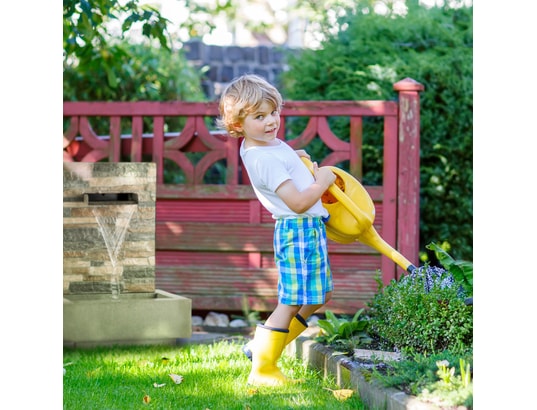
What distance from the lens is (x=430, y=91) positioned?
5.84 m

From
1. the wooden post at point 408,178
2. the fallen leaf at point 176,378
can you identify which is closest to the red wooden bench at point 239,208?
the wooden post at point 408,178

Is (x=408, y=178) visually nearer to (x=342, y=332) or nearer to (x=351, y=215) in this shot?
(x=342, y=332)

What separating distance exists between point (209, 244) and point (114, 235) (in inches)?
38.9

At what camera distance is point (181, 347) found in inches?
169

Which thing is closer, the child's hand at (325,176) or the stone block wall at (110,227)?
the child's hand at (325,176)

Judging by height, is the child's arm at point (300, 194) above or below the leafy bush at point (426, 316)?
above

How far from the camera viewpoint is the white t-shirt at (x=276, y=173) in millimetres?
3189

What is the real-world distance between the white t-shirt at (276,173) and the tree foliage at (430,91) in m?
2.64

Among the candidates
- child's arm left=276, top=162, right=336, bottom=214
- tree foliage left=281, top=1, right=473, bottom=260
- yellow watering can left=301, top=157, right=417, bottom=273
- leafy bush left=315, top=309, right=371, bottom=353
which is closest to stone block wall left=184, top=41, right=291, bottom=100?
tree foliage left=281, top=1, right=473, bottom=260

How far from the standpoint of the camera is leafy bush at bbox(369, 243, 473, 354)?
3.21 meters

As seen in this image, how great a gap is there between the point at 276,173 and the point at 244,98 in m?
0.33

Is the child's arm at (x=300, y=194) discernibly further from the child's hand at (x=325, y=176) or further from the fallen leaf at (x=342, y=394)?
the fallen leaf at (x=342, y=394)
